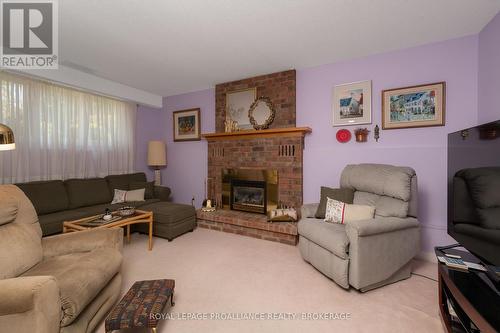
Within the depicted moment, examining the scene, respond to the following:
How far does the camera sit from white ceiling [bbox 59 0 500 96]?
6.39 feet

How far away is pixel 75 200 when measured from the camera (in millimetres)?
3256

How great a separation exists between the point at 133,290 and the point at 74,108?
3.36 m

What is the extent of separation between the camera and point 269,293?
6.28 feet

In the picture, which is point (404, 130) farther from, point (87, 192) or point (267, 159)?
point (87, 192)

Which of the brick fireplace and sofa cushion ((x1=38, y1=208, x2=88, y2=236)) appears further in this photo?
the brick fireplace

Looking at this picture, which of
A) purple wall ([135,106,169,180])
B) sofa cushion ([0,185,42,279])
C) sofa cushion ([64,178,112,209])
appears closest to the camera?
sofa cushion ([0,185,42,279])

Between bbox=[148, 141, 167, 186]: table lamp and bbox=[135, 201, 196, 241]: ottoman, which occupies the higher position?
bbox=[148, 141, 167, 186]: table lamp

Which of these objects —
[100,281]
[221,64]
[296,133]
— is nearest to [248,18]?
[221,64]

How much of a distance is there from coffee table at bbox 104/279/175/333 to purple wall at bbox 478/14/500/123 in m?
3.24

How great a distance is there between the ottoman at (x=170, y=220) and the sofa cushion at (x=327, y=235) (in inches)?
70.2

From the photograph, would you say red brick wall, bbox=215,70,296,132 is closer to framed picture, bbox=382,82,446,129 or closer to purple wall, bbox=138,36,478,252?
purple wall, bbox=138,36,478,252

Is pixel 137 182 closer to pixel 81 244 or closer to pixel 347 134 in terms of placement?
pixel 81 244

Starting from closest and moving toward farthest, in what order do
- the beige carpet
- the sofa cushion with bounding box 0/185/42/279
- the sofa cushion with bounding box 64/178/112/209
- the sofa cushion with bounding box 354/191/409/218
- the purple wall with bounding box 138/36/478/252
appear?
the sofa cushion with bounding box 0/185/42/279 < the beige carpet < the sofa cushion with bounding box 354/191/409/218 < the purple wall with bounding box 138/36/478/252 < the sofa cushion with bounding box 64/178/112/209

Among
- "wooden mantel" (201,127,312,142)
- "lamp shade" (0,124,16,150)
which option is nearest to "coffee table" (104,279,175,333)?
"lamp shade" (0,124,16,150)
